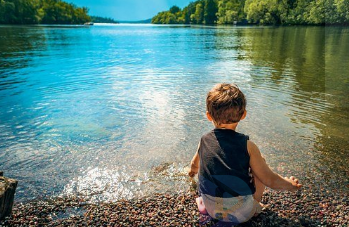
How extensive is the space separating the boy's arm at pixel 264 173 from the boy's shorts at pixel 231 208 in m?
0.38

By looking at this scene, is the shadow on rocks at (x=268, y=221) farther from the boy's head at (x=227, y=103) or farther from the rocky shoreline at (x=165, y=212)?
the boy's head at (x=227, y=103)

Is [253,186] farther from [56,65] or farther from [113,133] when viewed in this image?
[56,65]

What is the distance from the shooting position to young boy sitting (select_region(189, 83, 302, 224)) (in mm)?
3330

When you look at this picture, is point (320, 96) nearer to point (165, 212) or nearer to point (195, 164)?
point (195, 164)

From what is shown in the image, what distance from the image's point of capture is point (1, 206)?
4.02 m

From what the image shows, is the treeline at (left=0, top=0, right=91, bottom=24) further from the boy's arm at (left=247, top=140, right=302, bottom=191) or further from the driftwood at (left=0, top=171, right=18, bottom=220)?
the boy's arm at (left=247, top=140, right=302, bottom=191)

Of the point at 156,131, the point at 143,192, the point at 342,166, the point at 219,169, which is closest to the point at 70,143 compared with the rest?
the point at 156,131

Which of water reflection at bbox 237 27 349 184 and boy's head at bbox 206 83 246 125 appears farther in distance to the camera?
water reflection at bbox 237 27 349 184

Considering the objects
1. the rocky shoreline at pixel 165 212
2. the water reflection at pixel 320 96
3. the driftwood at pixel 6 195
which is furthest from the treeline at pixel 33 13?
the rocky shoreline at pixel 165 212

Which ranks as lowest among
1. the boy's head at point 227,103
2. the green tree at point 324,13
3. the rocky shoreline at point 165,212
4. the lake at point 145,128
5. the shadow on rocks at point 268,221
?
the lake at point 145,128

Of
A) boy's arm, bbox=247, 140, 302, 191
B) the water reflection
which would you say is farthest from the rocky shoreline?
the water reflection

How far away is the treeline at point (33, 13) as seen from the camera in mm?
124125

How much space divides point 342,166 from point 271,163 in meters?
1.61

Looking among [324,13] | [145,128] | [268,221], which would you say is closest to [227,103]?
[268,221]
